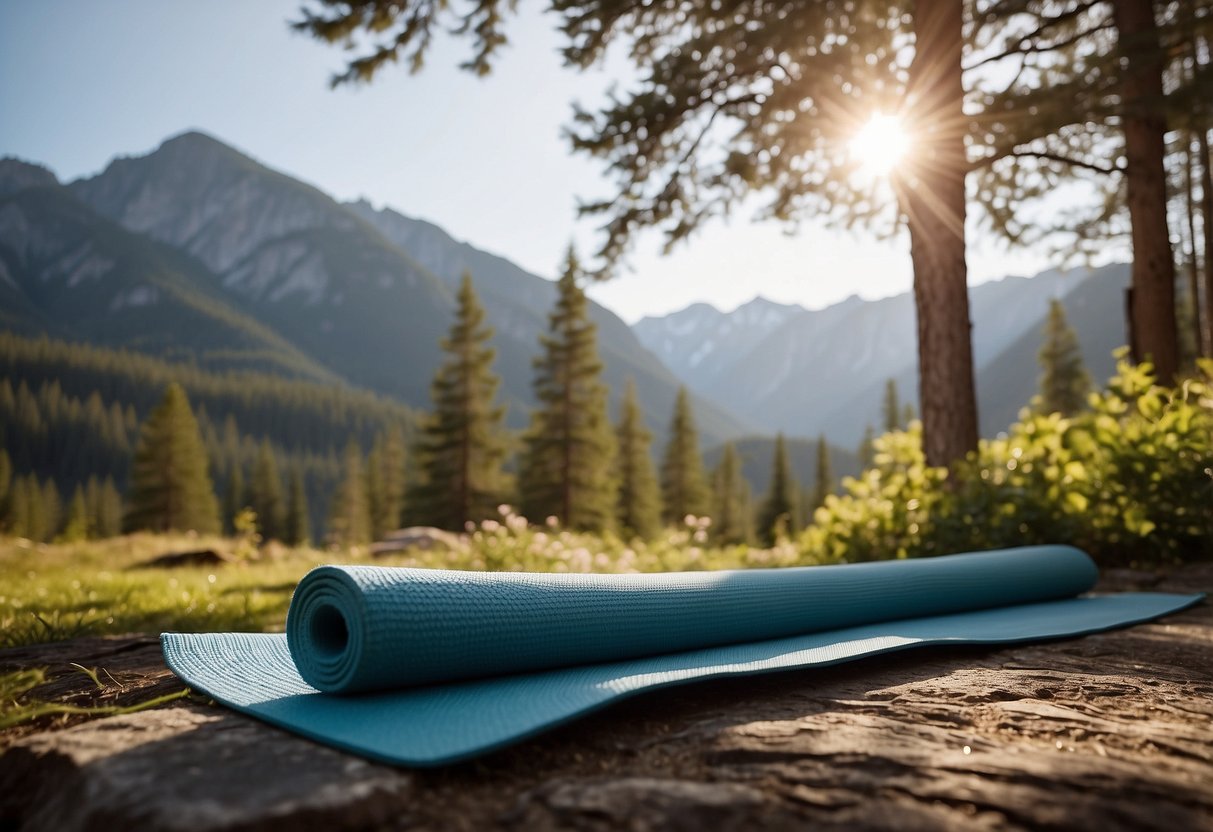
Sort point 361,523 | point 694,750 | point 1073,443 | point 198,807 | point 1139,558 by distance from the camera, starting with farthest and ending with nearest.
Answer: point 361,523, point 1073,443, point 1139,558, point 694,750, point 198,807

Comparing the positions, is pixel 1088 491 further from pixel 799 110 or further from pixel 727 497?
pixel 727 497

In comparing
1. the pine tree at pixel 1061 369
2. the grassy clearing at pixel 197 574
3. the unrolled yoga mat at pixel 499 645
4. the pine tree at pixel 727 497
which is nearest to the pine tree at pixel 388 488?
the pine tree at pixel 727 497

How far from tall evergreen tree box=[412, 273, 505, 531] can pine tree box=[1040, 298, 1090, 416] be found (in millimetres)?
25206

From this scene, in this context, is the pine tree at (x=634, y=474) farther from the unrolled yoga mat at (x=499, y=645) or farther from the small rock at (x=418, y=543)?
the unrolled yoga mat at (x=499, y=645)

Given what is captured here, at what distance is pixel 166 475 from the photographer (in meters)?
41.9

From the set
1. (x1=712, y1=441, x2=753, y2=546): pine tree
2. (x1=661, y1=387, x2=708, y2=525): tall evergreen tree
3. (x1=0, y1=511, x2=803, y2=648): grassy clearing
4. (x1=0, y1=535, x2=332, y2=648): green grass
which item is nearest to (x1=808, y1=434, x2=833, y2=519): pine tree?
(x1=712, y1=441, x2=753, y2=546): pine tree

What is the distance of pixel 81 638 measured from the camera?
10.5 ft

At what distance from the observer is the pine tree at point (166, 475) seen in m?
41.4

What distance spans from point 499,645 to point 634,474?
33222mm

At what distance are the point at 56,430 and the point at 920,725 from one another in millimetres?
140078

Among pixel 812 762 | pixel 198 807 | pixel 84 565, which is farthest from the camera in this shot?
pixel 84 565

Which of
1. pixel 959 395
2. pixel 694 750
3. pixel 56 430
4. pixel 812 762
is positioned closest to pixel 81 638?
pixel 694 750

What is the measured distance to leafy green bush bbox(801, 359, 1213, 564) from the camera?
5.08m

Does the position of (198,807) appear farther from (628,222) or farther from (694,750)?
(628,222)
